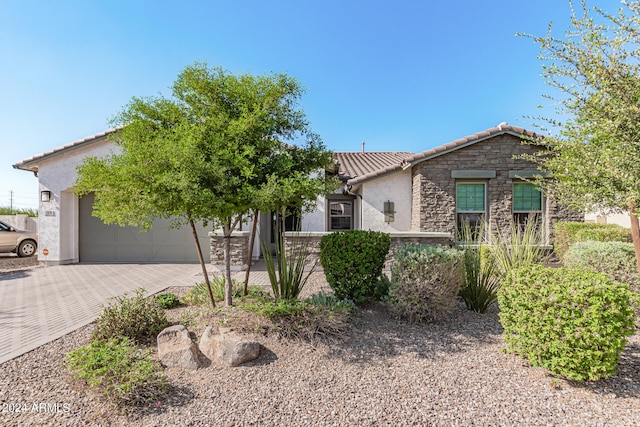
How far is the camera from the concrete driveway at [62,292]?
429 cm

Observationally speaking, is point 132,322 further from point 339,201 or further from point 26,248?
point 26,248

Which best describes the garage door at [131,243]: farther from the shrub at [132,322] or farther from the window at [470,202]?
the window at [470,202]

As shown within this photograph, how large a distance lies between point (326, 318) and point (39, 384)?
3.16 metres

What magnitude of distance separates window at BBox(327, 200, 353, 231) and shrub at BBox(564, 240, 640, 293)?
7929mm

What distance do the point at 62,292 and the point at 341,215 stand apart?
364 inches

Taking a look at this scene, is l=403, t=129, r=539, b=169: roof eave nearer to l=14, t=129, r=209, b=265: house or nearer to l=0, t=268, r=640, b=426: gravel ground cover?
l=0, t=268, r=640, b=426: gravel ground cover

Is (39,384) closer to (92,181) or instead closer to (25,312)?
(92,181)

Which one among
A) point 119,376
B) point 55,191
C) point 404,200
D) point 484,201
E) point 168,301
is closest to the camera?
point 119,376

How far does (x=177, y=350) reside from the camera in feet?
10.8

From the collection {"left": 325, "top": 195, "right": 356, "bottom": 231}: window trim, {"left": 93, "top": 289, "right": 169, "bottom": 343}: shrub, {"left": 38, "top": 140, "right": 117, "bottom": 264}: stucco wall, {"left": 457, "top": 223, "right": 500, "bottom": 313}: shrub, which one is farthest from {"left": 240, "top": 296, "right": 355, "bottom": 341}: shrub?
{"left": 38, "top": 140, "right": 117, "bottom": 264}: stucco wall

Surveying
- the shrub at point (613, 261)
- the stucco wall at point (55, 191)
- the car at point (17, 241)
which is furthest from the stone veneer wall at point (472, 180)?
the car at point (17, 241)

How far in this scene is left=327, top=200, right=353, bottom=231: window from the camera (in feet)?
40.9

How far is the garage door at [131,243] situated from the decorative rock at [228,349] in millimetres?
7793

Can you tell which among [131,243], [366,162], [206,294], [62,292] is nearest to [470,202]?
[366,162]
